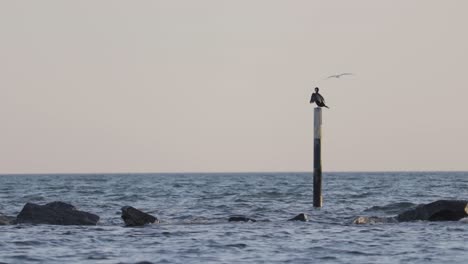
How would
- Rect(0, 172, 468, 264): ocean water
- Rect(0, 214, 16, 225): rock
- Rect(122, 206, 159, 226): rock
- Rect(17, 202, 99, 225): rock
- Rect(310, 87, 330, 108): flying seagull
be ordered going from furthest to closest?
Rect(310, 87, 330, 108): flying seagull → Rect(17, 202, 99, 225): rock → Rect(0, 214, 16, 225): rock → Rect(122, 206, 159, 226): rock → Rect(0, 172, 468, 264): ocean water

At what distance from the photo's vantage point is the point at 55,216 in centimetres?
3028

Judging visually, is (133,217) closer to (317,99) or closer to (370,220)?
(370,220)

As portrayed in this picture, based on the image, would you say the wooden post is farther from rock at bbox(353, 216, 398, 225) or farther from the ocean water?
rock at bbox(353, 216, 398, 225)

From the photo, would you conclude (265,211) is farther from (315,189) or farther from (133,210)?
(133,210)

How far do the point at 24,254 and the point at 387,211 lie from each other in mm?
18506

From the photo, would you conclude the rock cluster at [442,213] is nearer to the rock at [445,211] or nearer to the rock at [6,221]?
the rock at [445,211]

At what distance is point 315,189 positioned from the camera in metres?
35.8

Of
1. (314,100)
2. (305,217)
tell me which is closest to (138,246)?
(305,217)

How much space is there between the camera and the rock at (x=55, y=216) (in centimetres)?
3003

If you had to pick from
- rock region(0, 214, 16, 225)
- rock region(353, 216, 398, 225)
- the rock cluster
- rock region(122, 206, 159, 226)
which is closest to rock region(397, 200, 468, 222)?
the rock cluster

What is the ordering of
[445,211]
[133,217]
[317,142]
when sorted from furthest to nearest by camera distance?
[317,142], [445,211], [133,217]

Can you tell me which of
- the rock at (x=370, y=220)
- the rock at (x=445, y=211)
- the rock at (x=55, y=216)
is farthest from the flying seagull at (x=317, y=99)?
the rock at (x=55, y=216)

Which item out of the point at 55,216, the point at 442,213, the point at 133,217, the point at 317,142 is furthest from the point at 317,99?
the point at 55,216

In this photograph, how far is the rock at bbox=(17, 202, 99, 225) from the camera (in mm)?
30031
